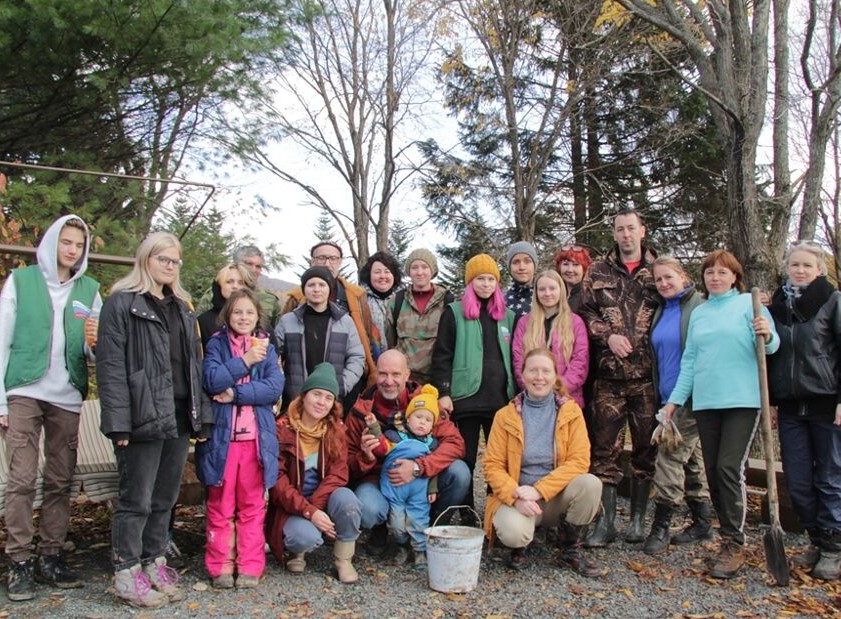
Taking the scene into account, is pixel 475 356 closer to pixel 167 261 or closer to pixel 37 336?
pixel 167 261

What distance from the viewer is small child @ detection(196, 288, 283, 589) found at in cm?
422

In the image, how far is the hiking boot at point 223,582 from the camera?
4129 millimetres

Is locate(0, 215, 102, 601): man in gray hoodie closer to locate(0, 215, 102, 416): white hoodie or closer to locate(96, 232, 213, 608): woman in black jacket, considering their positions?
locate(0, 215, 102, 416): white hoodie

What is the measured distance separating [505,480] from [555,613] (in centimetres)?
88

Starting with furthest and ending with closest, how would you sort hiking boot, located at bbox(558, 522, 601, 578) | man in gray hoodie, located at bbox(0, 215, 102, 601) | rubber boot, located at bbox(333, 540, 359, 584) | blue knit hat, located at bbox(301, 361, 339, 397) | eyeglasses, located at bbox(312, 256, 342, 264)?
eyeglasses, located at bbox(312, 256, 342, 264)
blue knit hat, located at bbox(301, 361, 339, 397)
hiking boot, located at bbox(558, 522, 601, 578)
rubber boot, located at bbox(333, 540, 359, 584)
man in gray hoodie, located at bbox(0, 215, 102, 601)

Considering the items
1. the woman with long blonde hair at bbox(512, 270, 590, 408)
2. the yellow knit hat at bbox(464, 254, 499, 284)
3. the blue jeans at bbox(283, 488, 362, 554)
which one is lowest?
the blue jeans at bbox(283, 488, 362, 554)

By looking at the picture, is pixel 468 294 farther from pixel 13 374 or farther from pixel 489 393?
pixel 13 374

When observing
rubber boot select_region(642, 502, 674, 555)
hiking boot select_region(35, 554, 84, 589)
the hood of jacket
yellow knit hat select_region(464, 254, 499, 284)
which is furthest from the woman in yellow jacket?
the hood of jacket

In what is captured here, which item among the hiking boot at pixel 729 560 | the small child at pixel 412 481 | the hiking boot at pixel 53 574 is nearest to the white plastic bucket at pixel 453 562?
the small child at pixel 412 481

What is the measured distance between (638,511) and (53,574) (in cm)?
382

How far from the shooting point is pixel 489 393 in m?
5.06

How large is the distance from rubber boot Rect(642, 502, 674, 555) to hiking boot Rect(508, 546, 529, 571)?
0.88 m

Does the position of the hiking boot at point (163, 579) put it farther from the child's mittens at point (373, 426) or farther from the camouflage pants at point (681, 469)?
the camouflage pants at point (681, 469)

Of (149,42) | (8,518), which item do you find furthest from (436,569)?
(149,42)
